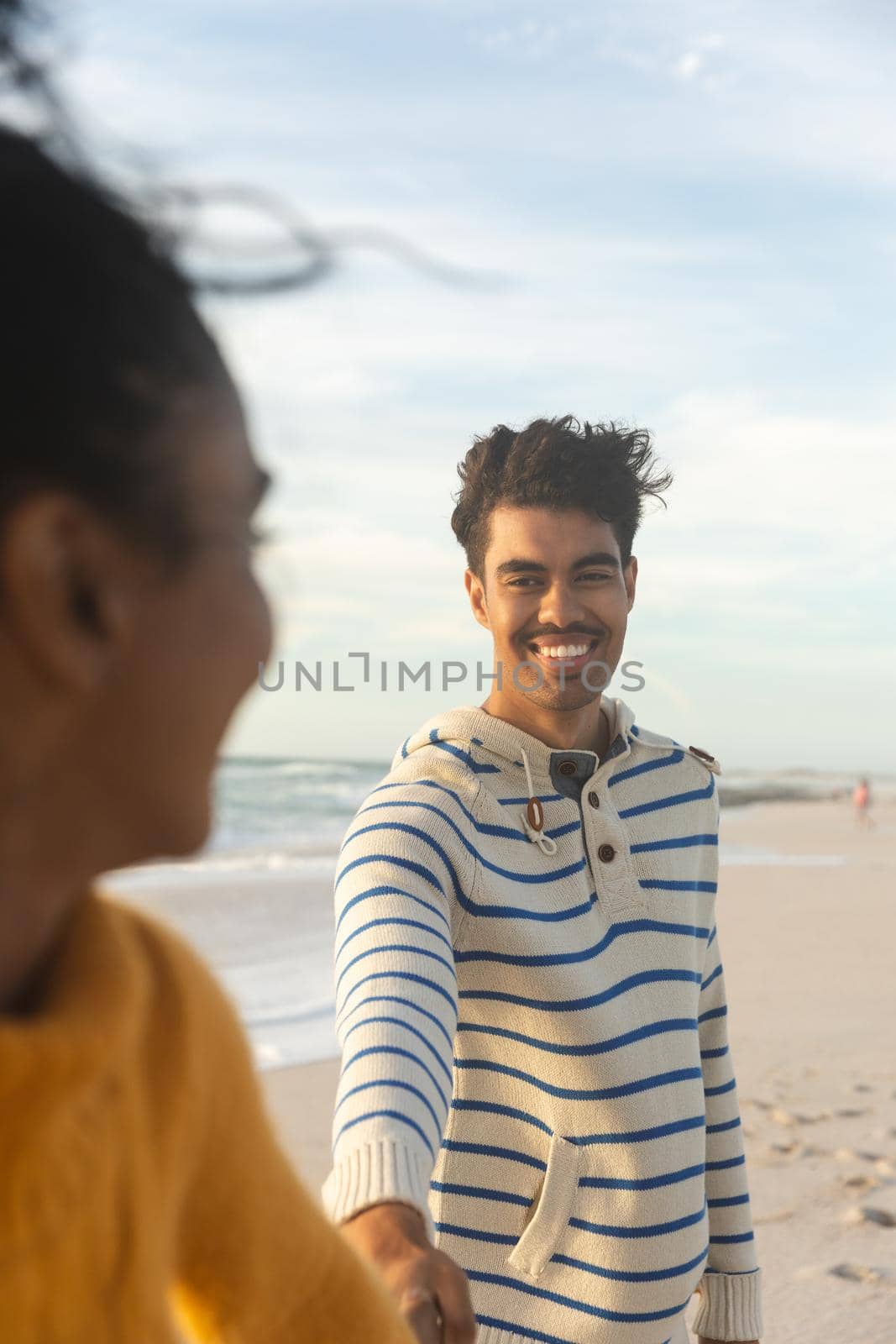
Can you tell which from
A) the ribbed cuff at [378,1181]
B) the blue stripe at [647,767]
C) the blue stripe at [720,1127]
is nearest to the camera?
the ribbed cuff at [378,1181]

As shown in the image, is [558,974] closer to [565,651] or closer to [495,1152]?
[495,1152]

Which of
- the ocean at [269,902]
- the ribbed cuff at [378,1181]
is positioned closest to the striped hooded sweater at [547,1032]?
the ocean at [269,902]

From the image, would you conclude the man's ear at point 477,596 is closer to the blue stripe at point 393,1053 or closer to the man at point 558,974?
the man at point 558,974

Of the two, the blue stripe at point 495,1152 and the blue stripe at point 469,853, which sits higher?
the blue stripe at point 469,853

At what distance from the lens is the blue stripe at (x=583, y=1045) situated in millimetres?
2176

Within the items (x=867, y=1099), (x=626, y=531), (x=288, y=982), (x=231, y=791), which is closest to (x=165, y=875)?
(x=288, y=982)

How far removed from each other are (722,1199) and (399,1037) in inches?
50.2

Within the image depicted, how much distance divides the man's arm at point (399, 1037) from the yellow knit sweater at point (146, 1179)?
304mm

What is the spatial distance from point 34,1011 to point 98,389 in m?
0.34

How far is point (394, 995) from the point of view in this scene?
5.86ft

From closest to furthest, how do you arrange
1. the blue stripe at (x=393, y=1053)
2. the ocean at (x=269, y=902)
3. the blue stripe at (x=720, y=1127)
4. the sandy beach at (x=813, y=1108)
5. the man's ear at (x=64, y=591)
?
the man's ear at (x=64, y=591) → the blue stripe at (x=393, y=1053) → the blue stripe at (x=720, y=1127) → the sandy beach at (x=813, y=1108) → the ocean at (x=269, y=902)

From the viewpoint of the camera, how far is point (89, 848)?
0.69 metres

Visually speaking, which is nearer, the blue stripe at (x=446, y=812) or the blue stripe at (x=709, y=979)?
the blue stripe at (x=446, y=812)

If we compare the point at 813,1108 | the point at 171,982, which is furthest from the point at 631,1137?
the point at 813,1108
